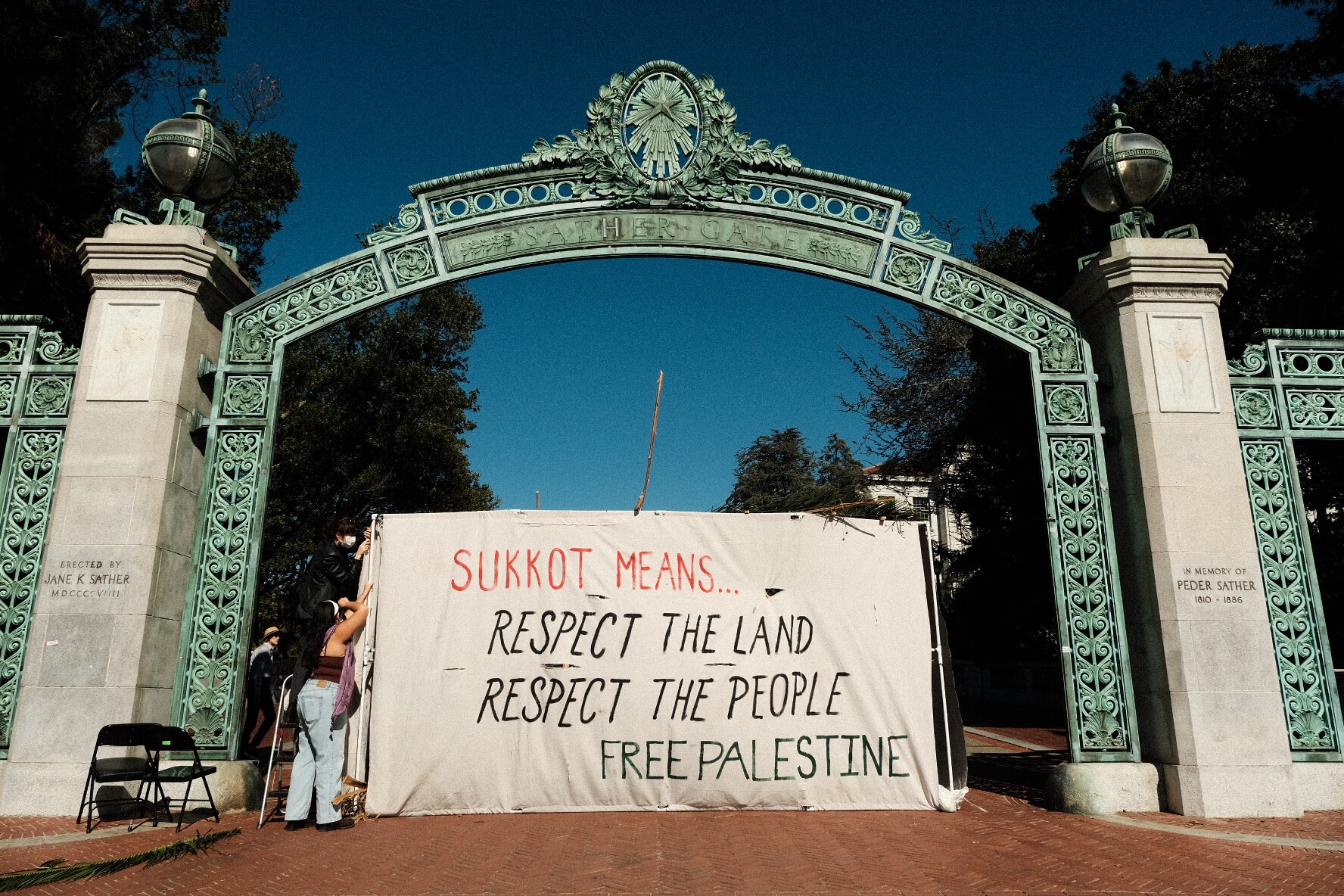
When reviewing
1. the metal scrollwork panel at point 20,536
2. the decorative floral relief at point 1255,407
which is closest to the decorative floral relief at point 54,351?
the metal scrollwork panel at point 20,536

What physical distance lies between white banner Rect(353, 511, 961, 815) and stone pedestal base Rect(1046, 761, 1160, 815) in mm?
1126

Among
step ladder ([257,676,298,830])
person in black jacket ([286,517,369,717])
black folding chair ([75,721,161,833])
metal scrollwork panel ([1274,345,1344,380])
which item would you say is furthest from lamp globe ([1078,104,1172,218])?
black folding chair ([75,721,161,833])

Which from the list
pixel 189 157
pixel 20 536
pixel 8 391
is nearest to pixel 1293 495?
pixel 189 157

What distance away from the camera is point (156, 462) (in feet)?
23.2

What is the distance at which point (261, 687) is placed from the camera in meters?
9.75

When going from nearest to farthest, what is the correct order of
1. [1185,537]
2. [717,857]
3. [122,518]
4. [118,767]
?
[717,857] → [118,767] → [122,518] → [1185,537]

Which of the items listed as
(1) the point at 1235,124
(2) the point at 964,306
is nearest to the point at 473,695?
(2) the point at 964,306

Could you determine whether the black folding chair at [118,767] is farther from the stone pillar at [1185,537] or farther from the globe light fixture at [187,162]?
the stone pillar at [1185,537]

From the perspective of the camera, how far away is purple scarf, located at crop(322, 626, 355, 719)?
6035 mm

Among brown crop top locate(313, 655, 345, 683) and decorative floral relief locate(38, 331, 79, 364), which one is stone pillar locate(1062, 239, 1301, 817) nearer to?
brown crop top locate(313, 655, 345, 683)

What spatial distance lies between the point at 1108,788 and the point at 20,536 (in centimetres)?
902

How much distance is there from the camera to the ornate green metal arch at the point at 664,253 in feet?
24.3

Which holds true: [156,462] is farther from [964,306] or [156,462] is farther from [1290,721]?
[1290,721]

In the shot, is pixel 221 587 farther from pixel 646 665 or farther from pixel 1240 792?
pixel 1240 792
